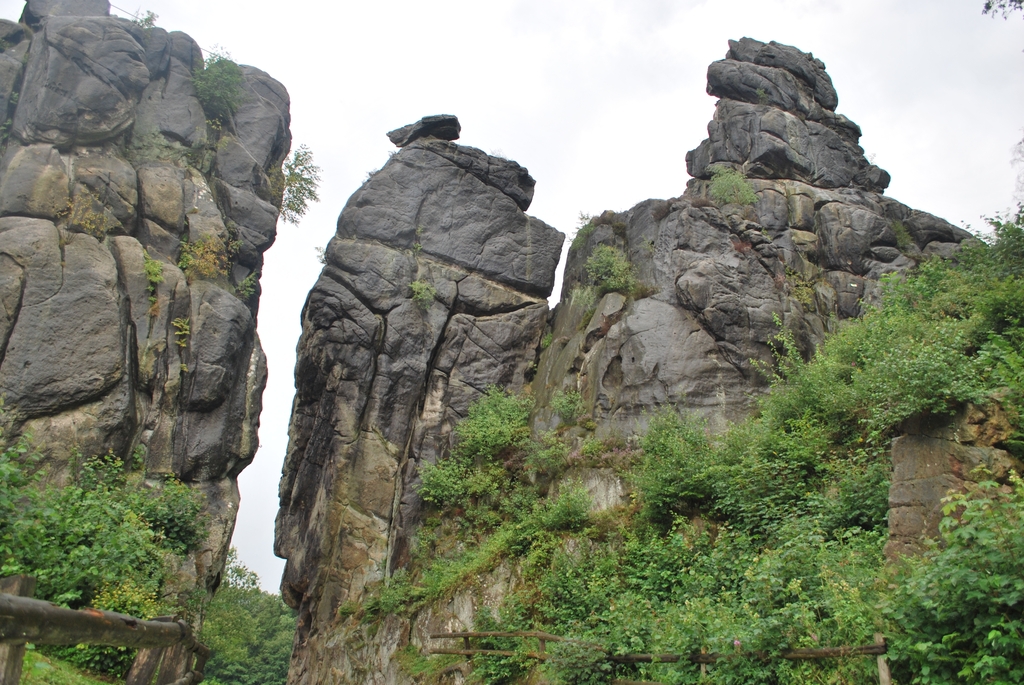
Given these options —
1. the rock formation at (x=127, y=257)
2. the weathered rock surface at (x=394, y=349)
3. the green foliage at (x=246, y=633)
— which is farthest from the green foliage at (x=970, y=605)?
the green foliage at (x=246, y=633)

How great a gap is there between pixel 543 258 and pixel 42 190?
55.8 feet

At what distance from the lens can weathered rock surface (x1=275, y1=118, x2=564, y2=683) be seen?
834 inches

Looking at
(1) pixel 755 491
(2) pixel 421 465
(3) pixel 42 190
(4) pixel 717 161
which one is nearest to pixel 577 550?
(1) pixel 755 491

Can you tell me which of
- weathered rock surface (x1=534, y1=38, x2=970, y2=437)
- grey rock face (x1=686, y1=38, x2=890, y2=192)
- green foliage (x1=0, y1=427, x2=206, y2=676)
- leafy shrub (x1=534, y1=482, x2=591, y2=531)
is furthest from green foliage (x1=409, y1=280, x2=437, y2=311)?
grey rock face (x1=686, y1=38, x2=890, y2=192)

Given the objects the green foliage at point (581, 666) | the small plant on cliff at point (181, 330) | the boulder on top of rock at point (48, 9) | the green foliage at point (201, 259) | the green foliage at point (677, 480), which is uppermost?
the boulder on top of rock at point (48, 9)

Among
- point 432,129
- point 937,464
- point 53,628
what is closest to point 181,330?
point 432,129

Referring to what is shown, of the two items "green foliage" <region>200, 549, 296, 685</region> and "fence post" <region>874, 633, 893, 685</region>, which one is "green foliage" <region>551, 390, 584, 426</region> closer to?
"fence post" <region>874, 633, 893, 685</region>

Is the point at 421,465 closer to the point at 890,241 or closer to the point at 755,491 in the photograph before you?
the point at 755,491

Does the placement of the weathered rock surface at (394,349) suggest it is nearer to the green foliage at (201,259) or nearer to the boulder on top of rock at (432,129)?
the boulder on top of rock at (432,129)

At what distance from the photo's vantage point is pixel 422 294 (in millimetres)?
24047

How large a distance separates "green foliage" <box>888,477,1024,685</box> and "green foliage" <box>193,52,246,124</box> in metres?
28.3

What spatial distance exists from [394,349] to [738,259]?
460 inches

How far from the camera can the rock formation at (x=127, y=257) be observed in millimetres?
19547

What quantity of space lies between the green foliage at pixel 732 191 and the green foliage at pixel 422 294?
428 inches
